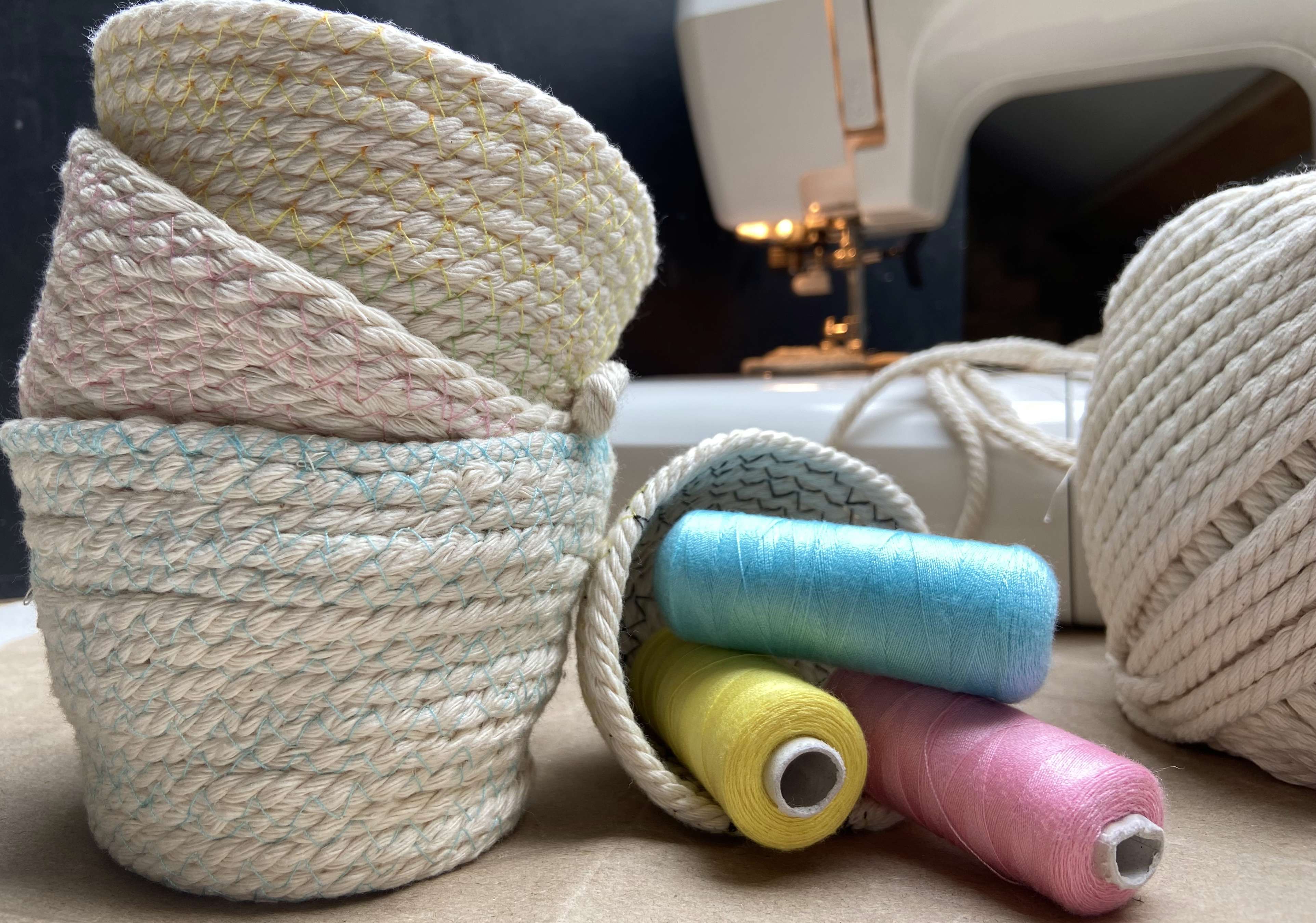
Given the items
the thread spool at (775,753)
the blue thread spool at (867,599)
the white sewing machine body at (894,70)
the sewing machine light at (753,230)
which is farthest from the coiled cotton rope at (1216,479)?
the sewing machine light at (753,230)

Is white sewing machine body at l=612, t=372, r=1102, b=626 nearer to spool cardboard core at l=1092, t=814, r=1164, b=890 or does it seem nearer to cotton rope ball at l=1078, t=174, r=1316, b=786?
cotton rope ball at l=1078, t=174, r=1316, b=786

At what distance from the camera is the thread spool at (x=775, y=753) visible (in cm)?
57

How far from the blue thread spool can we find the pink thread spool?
0.03 meters

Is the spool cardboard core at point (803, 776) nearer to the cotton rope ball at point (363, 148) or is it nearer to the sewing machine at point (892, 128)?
the cotton rope ball at point (363, 148)

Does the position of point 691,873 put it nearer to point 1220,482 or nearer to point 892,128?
point 1220,482

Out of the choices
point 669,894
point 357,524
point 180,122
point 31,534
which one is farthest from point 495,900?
point 180,122

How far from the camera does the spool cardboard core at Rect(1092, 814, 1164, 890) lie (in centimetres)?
49

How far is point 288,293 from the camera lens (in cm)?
52

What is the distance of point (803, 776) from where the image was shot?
0.61 metres

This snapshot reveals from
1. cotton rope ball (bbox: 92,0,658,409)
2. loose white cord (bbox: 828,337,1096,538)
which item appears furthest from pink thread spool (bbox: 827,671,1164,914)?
loose white cord (bbox: 828,337,1096,538)

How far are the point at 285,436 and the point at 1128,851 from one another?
492mm

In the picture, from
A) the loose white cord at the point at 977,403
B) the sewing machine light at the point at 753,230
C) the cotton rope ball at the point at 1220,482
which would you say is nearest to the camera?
the cotton rope ball at the point at 1220,482

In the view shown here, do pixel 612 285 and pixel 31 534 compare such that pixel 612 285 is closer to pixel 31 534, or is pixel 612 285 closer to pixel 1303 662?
pixel 31 534

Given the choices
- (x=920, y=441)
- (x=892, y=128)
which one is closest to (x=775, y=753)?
(x=920, y=441)
